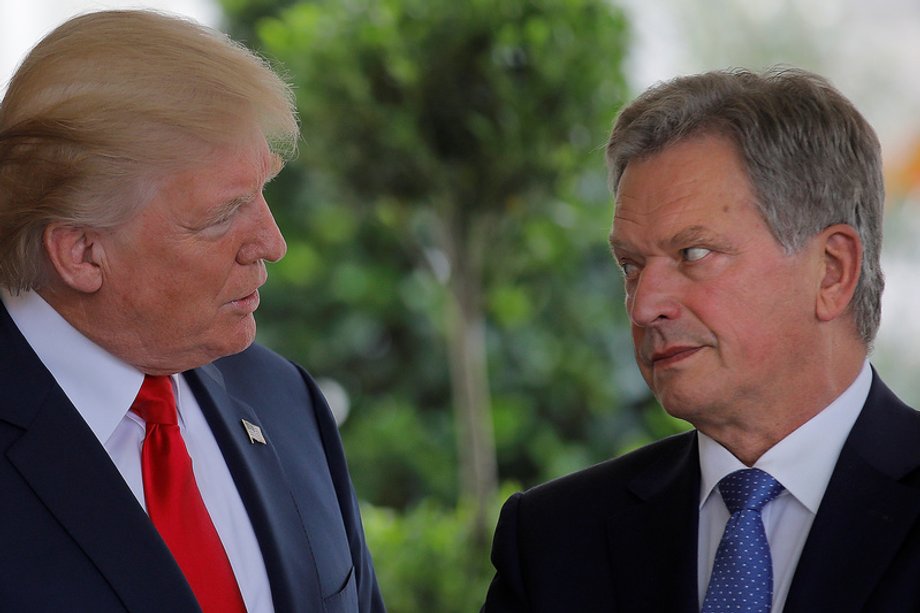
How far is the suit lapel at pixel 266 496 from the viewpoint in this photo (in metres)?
1.89

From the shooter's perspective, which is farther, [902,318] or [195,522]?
[902,318]

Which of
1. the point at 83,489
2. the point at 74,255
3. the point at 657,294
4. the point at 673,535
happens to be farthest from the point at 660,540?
the point at 74,255

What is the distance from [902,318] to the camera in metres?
4.03

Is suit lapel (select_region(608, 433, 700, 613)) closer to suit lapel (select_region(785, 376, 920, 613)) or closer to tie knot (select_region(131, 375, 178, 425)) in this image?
suit lapel (select_region(785, 376, 920, 613))

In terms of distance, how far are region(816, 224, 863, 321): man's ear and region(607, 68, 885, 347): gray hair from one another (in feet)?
0.05

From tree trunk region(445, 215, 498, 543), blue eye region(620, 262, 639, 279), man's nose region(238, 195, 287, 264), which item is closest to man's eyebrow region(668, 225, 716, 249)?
blue eye region(620, 262, 639, 279)

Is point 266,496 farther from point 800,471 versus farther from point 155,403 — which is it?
point 800,471

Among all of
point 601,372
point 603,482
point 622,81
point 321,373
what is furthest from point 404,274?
point 603,482

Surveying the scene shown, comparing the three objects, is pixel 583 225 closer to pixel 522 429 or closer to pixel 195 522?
pixel 522 429

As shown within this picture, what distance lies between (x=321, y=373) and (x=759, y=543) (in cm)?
400

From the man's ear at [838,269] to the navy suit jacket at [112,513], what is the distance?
2.89 ft

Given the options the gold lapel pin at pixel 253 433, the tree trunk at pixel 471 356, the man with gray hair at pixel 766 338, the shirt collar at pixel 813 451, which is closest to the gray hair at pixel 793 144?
the man with gray hair at pixel 766 338

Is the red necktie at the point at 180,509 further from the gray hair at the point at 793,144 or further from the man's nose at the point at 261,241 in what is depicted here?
the gray hair at the point at 793,144

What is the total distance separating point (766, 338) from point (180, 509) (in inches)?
34.8
